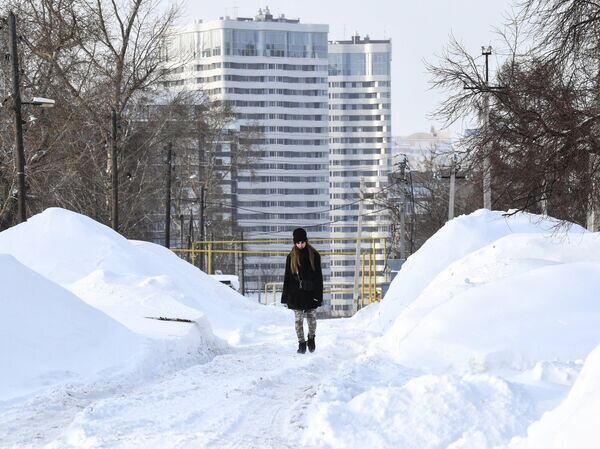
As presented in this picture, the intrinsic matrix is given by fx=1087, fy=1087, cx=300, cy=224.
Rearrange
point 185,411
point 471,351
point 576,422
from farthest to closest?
point 471,351
point 185,411
point 576,422

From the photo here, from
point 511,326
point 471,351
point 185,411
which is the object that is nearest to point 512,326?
point 511,326

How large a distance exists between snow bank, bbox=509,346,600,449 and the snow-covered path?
2166 mm

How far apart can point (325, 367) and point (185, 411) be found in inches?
171

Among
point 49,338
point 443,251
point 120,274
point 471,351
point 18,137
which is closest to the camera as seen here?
point 471,351

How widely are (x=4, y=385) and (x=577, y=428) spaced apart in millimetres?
7104

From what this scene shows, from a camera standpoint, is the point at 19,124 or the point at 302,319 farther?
the point at 19,124

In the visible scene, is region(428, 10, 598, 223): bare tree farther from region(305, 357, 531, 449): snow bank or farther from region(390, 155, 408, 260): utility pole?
region(390, 155, 408, 260): utility pole

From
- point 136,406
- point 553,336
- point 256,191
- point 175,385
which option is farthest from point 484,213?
point 256,191

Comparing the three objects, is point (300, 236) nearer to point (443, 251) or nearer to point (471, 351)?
point (471, 351)

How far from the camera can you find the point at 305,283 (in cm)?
1454

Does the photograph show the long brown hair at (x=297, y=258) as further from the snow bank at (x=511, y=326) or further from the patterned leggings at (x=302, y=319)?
the snow bank at (x=511, y=326)

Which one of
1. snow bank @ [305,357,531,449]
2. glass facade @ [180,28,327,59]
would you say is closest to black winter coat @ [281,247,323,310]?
snow bank @ [305,357,531,449]

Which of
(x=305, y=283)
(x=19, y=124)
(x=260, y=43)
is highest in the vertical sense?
(x=260, y=43)

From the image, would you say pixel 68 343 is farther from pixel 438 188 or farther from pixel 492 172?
pixel 438 188
